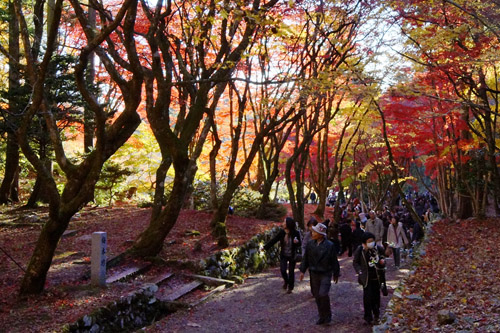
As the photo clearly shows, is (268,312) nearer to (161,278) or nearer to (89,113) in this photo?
(161,278)

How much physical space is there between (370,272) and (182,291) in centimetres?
422

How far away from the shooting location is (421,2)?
11.1 meters

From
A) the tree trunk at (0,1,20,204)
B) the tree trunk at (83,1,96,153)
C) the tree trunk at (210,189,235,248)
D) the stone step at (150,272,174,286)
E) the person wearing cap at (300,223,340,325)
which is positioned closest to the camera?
the person wearing cap at (300,223,340,325)

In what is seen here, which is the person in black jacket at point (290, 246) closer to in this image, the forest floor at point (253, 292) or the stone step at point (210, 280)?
the forest floor at point (253, 292)

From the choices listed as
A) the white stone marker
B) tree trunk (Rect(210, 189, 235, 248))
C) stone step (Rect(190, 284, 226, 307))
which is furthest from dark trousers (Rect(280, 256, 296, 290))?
the white stone marker

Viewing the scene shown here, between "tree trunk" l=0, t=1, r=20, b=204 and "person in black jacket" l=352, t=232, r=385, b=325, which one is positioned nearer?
"person in black jacket" l=352, t=232, r=385, b=325

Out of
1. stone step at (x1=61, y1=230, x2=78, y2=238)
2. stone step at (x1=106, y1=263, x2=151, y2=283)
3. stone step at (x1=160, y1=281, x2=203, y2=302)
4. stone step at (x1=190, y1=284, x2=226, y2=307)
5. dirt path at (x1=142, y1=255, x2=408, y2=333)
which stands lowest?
dirt path at (x1=142, y1=255, x2=408, y2=333)

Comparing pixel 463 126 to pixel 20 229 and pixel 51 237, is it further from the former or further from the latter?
pixel 20 229

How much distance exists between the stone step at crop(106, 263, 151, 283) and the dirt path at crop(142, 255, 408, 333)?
58.6 inches

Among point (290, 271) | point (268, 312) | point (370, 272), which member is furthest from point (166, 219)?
point (370, 272)

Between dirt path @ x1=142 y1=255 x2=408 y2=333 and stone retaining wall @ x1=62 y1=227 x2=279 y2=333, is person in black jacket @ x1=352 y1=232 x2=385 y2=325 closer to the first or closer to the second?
dirt path @ x1=142 y1=255 x2=408 y2=333

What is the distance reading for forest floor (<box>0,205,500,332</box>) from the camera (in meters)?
6.52

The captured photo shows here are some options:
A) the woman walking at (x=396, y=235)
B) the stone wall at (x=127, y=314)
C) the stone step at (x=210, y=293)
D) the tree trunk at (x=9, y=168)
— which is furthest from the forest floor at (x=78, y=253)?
the woman walking at (x=396, y=235)

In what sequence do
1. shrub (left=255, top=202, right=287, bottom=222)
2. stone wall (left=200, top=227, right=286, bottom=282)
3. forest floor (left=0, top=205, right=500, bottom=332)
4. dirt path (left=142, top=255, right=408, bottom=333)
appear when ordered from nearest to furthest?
forest floor (left=0, top=205, right=500, bottom=332) → dirt path (left=142, top=255, right=408, bottom=333) → stone wall (left=200, top=227, right=286, bottom=282) → shrub (left=255, top=202, right=287, bottom=222)
